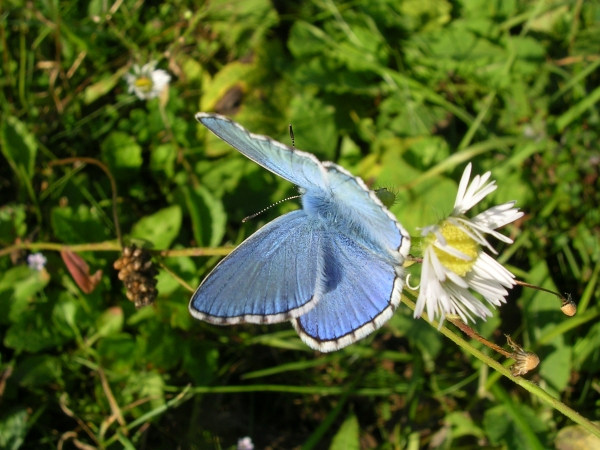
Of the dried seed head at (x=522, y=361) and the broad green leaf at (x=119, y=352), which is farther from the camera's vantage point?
the broad green leaf at (x=119, y=352)

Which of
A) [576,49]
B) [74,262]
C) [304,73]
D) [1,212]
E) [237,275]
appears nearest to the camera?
[237,275]

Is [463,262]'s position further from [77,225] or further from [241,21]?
[241,21]

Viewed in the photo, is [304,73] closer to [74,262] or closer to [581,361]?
[74,262]

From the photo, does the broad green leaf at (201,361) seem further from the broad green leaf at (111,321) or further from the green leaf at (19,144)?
the green leaf at (19,144)

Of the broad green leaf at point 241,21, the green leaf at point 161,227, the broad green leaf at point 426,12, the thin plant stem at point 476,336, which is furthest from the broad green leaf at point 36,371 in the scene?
the broad green leaf at point 426,12

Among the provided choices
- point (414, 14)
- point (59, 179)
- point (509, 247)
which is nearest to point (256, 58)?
point (414, 14)

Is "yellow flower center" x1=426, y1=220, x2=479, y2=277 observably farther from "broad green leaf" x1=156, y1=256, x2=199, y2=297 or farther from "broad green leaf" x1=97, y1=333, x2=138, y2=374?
"broad green leaf" x1=97, y1=333, x2=138, y2=374

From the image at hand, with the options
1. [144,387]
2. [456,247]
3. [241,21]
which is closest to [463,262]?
[456,247]
